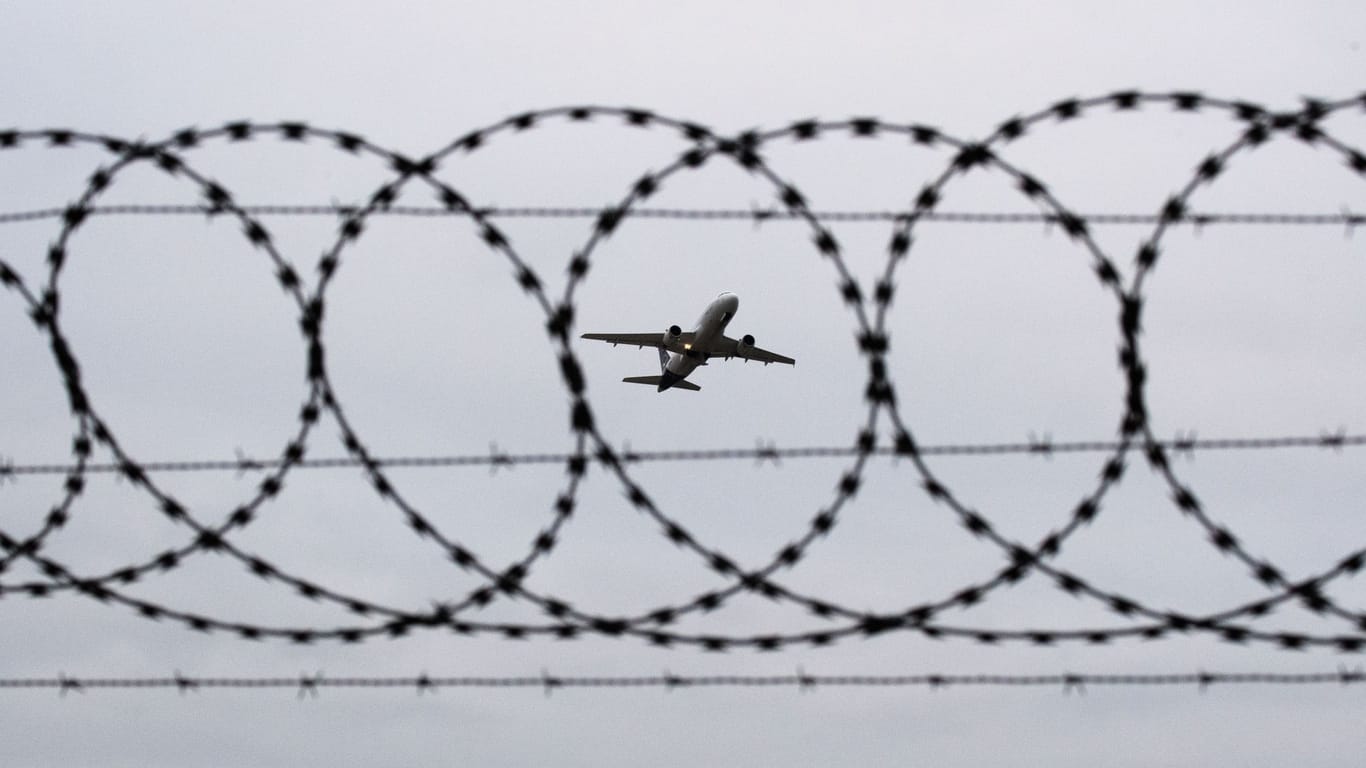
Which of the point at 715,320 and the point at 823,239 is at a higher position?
the point at 715,320

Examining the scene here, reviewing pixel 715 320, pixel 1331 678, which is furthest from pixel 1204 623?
pixel 715 320

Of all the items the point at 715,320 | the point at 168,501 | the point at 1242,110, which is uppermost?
the point at 715,320

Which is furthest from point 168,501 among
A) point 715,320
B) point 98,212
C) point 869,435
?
point 715,320

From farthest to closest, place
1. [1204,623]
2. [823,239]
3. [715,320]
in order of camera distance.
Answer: [715,320]
[823,239]
[1204,623]

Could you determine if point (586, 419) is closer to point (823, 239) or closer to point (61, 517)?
point (823, 239)

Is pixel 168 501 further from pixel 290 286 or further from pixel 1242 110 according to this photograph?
pixel 1242 110

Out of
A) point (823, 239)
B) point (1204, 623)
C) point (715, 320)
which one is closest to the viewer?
point (1204, 623)

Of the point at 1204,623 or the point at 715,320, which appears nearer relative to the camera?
the point at 1204,623

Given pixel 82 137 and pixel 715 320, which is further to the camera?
pixel 715 320

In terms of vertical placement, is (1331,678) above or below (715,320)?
below
